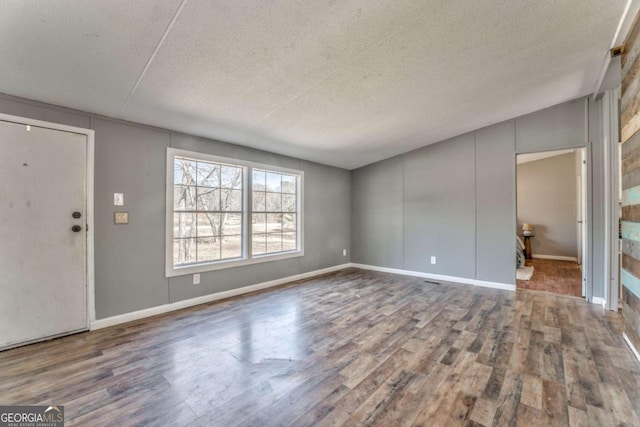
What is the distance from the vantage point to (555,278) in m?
4.83

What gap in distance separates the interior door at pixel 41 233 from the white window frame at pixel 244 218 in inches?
30.3

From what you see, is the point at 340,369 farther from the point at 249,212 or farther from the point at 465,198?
the point at 465,198

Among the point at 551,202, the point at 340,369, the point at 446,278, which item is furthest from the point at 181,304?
the point at 551,202

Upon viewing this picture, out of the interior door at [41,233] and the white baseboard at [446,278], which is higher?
the interior door at [41,233]

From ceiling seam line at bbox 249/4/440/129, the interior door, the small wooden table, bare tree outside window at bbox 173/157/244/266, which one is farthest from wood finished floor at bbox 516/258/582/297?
the interior door

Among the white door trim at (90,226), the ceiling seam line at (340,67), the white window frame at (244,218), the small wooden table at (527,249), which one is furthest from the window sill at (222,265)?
the small wooden table at (527,249)

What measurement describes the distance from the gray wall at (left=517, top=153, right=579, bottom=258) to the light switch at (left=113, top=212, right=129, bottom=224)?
8587 millimetres

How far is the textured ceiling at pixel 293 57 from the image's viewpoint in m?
1.68

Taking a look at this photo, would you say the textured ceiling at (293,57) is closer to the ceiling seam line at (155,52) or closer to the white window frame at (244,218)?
the ceiling seam line at (155,52)

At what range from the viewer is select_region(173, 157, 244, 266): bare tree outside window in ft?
11.2

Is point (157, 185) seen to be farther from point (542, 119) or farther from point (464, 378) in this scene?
point (542, 119)

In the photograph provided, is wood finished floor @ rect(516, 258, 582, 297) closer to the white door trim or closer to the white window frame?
the white window frame

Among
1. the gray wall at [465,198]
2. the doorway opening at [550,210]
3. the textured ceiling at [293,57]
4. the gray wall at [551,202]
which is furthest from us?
the gray wall at [551,202]

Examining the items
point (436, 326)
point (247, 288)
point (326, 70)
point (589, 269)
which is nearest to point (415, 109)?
point (326, 70)
